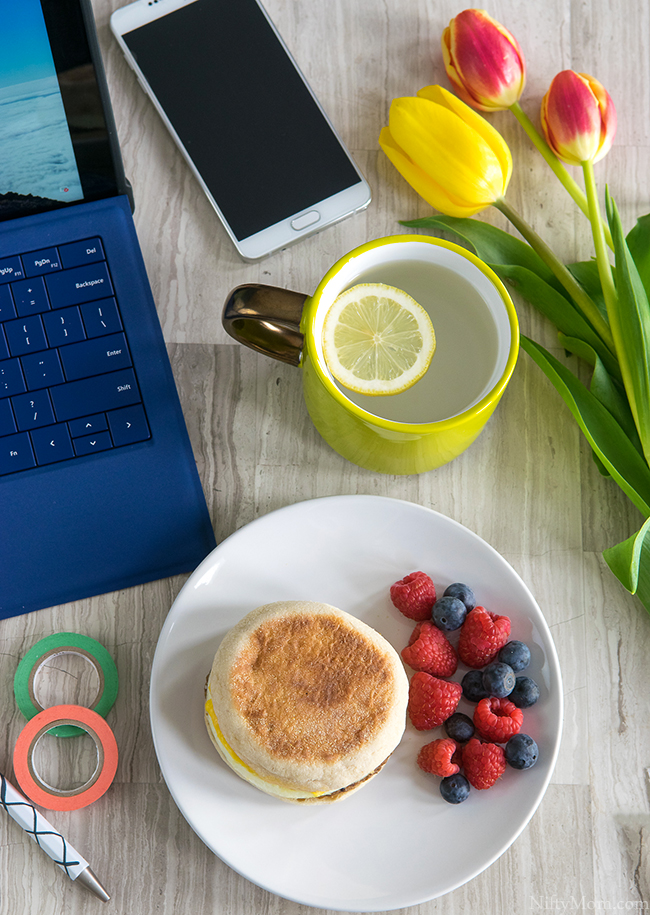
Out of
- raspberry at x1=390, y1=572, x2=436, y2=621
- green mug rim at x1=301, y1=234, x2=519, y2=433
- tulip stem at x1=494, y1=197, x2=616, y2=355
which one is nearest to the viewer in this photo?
green mug rim at x1=301, y1=234, x2=519, y2=433

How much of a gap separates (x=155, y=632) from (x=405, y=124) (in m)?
0.78

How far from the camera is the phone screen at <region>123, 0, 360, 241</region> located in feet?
3.36

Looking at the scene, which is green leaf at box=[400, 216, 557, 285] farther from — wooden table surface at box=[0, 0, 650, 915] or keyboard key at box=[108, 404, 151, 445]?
keyboard key at box=[108, 404, 151, 445]

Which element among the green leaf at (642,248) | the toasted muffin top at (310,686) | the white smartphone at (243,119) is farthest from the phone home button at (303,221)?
the toasted muffin top at (310,686)

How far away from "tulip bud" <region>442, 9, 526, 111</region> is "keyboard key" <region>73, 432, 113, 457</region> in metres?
0.72

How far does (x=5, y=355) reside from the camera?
0.94 meters

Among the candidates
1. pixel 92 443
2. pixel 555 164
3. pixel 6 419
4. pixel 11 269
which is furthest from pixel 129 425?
pixel 555 164

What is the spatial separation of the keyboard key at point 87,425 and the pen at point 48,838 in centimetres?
44

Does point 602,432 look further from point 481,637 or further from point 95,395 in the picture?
point 95,395

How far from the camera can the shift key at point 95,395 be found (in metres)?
0.94

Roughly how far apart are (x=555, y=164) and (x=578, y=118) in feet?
0.21

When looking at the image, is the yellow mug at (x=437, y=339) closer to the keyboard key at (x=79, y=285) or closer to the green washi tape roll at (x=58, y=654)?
the keyboard key at (x=79, y=285)

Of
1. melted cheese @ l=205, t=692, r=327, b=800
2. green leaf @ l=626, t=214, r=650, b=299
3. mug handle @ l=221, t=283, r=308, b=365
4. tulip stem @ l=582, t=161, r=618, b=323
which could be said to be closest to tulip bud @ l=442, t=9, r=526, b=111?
tulip stem @ l=582, t=161, r=618, b=323

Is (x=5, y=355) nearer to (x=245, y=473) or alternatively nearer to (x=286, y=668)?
(x=245, y=473)
